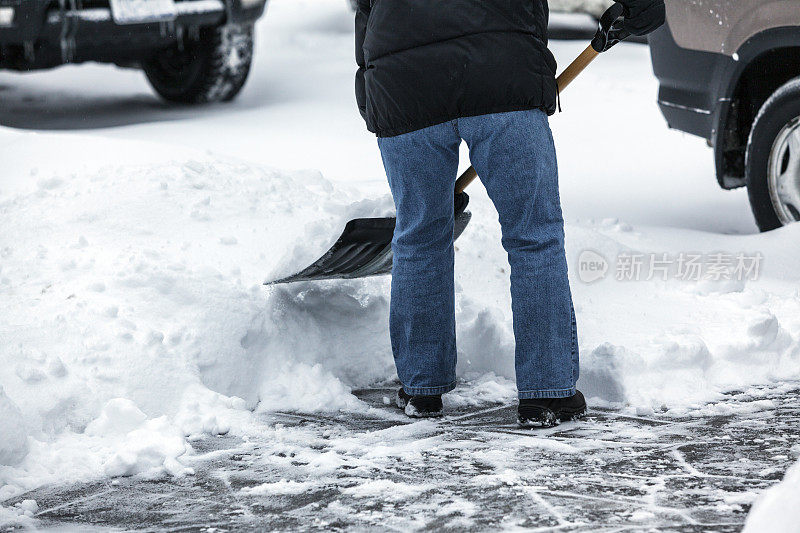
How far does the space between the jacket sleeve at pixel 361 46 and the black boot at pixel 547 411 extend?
976 millimetres

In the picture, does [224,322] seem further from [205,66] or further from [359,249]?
[205,66]

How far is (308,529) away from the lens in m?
2.50

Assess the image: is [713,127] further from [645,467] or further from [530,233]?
[645,467]

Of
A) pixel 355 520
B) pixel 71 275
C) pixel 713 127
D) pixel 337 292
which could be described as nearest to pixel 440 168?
pixel 337 292

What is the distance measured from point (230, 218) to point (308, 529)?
195 cm

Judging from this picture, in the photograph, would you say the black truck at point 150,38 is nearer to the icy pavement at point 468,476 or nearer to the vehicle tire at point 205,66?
the vehicle tire at point 205,66

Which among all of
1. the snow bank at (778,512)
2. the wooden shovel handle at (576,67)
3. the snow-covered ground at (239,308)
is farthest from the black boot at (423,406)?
the snow bank at (778,512)

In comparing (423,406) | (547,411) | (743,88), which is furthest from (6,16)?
(547,411)

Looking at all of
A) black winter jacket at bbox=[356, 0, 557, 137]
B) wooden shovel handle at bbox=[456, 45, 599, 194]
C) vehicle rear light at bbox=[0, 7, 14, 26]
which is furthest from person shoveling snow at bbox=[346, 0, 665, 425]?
vehicle rear light at bbox=[0, 7, 14, 26]

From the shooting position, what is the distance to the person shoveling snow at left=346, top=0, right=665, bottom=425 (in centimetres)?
302

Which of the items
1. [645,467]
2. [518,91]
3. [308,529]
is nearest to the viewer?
[308,529]

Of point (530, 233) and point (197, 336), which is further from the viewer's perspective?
point (197, 336)

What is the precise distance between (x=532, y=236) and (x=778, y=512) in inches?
48.8

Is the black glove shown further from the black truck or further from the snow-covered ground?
the black truck
